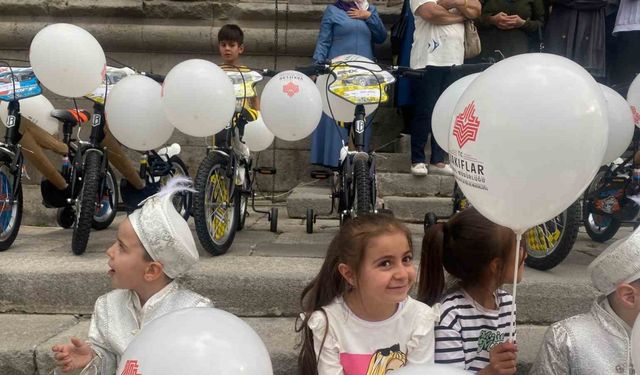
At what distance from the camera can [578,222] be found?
2.90 m

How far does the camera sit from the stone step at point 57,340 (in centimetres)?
238

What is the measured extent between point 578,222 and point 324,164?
2.94m

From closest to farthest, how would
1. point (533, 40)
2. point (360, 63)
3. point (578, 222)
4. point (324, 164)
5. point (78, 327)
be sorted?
point (78, 327) < point (578, 222) < point (360, 63) < point (533, 40) < point (324, 164)

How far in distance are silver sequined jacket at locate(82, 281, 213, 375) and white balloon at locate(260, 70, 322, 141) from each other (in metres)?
1.46

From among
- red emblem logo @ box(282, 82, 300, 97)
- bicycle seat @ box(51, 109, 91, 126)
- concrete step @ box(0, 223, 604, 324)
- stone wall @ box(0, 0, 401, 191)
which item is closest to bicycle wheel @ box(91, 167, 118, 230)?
bicycle seat @ box(51, 109, 91, 126)

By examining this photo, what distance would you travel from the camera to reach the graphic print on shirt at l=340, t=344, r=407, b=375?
1884mm

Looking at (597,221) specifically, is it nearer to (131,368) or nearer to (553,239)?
(553,239)

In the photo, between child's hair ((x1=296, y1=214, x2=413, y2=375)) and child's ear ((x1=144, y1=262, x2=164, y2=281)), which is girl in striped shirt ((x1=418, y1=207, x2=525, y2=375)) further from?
child's ear ((x1=144, y1=262, x2=164, y2=281))

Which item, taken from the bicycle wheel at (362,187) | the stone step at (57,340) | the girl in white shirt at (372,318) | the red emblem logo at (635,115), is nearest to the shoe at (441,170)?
the bicycle wheel at (362,187)

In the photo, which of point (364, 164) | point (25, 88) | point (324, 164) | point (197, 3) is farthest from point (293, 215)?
point (197, 3)

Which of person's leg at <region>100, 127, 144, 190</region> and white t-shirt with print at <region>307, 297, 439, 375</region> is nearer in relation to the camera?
white t-shirt with print at <region>307, 297, 439, 375</region>

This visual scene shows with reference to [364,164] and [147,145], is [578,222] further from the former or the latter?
[147,145]

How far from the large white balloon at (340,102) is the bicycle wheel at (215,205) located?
2.26 ft

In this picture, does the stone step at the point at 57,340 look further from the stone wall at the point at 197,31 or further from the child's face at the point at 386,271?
the stone wall at the point at 197,31
